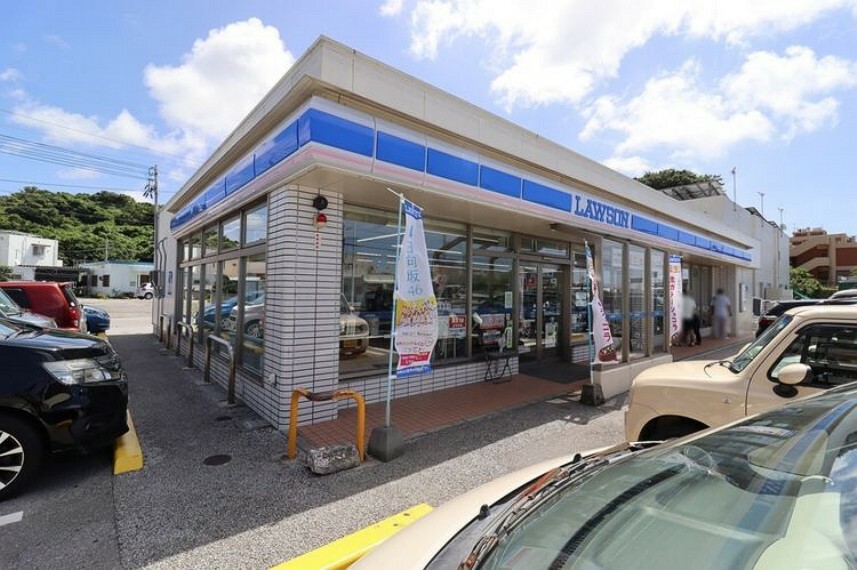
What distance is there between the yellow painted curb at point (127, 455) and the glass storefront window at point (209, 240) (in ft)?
14.1

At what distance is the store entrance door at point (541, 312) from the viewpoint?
8.77 metres

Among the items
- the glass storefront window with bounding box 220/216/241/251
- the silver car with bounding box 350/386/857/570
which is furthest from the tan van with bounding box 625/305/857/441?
the glass storefront window with bounding box 220/216/241/251

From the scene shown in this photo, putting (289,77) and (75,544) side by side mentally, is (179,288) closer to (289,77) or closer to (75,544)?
(289,77)

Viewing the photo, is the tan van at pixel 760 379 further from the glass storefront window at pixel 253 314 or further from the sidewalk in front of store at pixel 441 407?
the glass storefront window at pixel 253 314

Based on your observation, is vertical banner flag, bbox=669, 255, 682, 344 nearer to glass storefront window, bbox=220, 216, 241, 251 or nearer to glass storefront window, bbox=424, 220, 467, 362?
glass storefront window, bbox=424, 220, 467, 362

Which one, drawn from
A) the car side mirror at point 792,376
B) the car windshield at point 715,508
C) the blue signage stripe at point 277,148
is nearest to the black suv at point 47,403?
the blue signage stripe at point 277,148

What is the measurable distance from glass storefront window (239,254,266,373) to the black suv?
2.16m

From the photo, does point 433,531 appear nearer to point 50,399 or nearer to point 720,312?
point 50,399

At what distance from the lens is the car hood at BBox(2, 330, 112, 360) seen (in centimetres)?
357

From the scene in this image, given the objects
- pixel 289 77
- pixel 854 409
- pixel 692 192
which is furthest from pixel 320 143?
pixel 692 192

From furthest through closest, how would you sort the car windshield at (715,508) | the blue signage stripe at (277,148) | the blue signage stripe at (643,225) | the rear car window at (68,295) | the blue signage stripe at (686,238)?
1. the blue signage stripe at (686,238)
2. the rear car window at (68,295)
3. the blue signage stripe at (643,225)
4. the blue signage stripe at (277,148)
5. the car windshield at (715,508)

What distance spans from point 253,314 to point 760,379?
242 inches

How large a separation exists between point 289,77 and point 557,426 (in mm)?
5405

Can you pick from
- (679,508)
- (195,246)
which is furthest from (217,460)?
(195,246)
